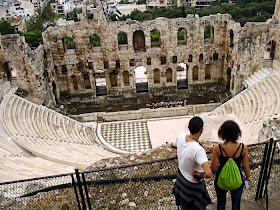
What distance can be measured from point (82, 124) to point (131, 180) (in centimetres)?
1415

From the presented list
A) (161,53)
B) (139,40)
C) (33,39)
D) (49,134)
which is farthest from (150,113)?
(33,39)

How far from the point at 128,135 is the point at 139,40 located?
9.05 meters

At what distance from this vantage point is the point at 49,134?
1722cm

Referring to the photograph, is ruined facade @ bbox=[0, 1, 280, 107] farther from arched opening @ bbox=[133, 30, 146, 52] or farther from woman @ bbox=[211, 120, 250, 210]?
woman @ bbox=[211, 120, 250, 210]

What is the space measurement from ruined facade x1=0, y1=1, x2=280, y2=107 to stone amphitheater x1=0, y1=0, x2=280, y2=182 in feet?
0.25

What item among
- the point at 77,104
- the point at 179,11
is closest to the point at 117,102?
the point at 77,104

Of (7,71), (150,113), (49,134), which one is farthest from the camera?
(7,71)

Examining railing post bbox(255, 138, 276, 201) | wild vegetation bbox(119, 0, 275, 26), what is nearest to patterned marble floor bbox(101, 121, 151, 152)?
railing post bbox(255, 138, 276, 201)

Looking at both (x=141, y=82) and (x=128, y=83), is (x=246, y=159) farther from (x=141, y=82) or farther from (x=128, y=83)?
(x=141, y=82)

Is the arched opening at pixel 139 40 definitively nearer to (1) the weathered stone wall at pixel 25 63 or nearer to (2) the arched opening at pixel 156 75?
(2) the arched opening at pixel 156 75

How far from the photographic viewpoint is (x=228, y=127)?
4.93m

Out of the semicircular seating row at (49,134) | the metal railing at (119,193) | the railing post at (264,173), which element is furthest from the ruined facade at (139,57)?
the railing post at (264,173)

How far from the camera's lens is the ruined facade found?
20.7 meters

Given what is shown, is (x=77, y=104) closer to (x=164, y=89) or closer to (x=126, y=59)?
(x=126, y=59)
